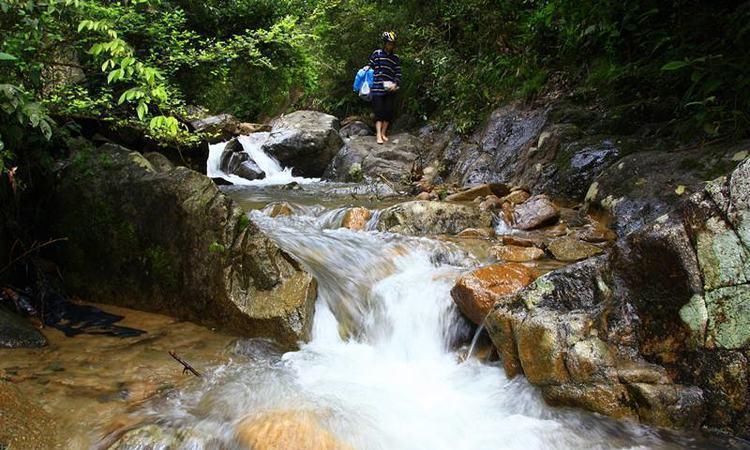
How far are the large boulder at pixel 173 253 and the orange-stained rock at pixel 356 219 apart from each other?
226 cm

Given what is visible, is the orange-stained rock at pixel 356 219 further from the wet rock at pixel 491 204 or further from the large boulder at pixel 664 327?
the large boulder at pixel 664 327

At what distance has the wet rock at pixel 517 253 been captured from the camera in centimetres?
535

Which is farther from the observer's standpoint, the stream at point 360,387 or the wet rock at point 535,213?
the wet rock at point 535,213

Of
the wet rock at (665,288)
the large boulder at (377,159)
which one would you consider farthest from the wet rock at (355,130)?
the wet rock at (665,288)

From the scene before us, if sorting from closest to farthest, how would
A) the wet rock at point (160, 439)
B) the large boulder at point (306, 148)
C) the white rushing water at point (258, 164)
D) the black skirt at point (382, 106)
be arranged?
the wet rock at point (160, 439), the black skirt at point (382, 106), the white rushing water at point (258, 164), the large boulder at point (306, 148)

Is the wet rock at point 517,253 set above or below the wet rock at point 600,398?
above

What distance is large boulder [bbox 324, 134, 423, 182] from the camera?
1093 cm

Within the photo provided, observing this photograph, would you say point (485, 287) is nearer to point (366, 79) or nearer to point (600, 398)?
point (600, 398)

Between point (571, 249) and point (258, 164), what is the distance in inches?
351

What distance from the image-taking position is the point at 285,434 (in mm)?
2867

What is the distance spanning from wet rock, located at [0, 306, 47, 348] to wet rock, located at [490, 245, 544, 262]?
424cm

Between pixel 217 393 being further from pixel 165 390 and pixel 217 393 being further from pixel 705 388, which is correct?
pixel 705 388

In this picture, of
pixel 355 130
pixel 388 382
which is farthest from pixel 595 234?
pixel 355 130

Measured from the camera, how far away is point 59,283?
4719mm
